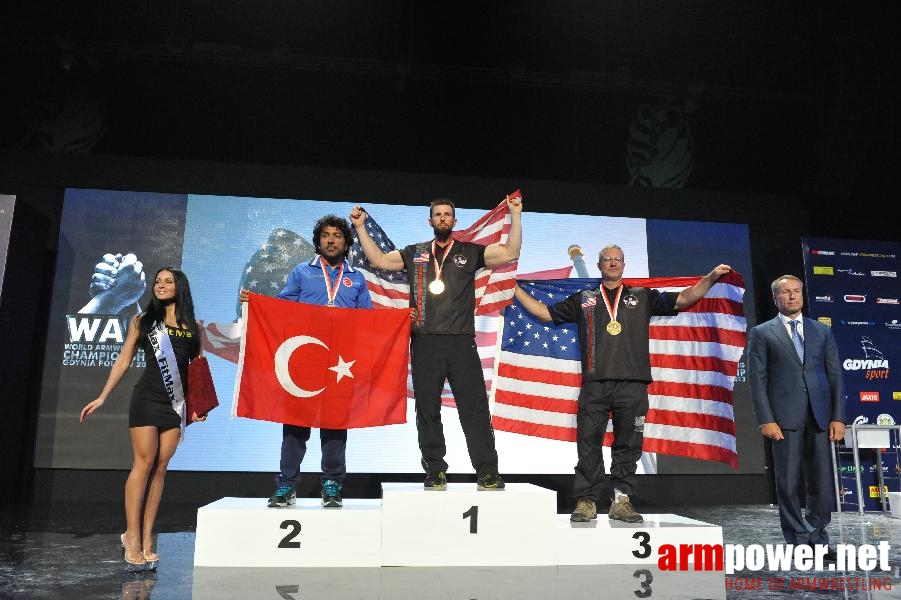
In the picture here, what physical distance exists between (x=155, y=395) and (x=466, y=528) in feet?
5.29

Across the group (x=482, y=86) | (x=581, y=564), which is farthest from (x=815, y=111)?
(x=581, y=564)

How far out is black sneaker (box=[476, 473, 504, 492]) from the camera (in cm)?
346

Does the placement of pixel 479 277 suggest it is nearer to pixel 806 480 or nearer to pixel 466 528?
pixel 466 528

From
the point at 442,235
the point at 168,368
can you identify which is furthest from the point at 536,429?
the point at 168,368

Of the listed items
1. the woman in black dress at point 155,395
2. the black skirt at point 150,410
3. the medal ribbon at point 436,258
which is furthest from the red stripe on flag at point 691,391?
the black skirt at point 150,410

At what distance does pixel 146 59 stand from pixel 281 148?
1.54m

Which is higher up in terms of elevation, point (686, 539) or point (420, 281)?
point (420, 281)

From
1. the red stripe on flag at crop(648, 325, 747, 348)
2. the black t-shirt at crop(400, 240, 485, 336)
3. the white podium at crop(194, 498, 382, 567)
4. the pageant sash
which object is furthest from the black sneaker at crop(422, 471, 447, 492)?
the red stripe on flag at crop(648, 325, 747, 348)

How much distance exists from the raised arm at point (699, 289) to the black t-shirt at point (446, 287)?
3.91 feet

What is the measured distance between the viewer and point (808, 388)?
367 centimetres

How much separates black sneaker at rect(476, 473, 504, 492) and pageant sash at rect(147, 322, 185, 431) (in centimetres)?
150

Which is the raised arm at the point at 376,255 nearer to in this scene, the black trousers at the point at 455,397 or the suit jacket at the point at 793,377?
the black trousers at the point at 455,397

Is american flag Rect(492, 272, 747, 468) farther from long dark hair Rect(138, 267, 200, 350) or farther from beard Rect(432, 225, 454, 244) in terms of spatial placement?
long dark hair Rect(138, 267, 200, 350)

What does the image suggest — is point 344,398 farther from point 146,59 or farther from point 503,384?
point 146,59
